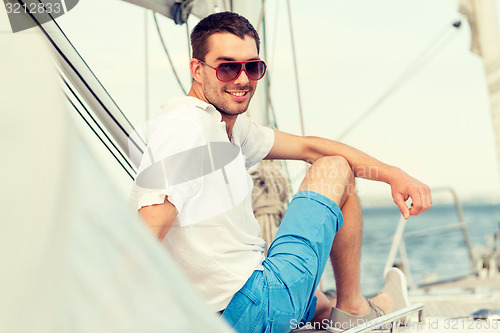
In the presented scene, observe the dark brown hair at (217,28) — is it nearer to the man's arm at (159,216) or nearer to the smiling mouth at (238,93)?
the smiling mouth at (238,93)

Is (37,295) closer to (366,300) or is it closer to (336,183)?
(336,183)

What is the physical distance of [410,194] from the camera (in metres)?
1.63

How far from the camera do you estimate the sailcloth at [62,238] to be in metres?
0.58

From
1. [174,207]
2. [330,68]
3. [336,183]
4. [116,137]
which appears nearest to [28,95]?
[174,207]

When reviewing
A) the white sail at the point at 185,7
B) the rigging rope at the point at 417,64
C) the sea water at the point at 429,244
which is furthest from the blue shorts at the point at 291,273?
the sea water at the point at 429,244

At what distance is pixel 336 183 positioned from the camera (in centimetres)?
165

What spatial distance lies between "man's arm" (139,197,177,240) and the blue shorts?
269 millimetres

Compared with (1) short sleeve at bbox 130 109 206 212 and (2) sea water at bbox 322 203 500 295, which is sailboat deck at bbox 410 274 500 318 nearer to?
(1) short sleeve at bbox 130 109 206 212

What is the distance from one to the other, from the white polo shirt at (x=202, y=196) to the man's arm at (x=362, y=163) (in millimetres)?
357

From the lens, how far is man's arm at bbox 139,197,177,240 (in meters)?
1.29

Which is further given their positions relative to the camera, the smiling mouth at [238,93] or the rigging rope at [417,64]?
the rigging rope at [417,64]

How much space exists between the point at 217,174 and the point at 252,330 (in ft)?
1.21

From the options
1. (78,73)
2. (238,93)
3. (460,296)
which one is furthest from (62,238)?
(460,296)

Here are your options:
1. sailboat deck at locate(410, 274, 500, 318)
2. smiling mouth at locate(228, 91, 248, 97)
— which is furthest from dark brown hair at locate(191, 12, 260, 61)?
sailboat deck at locate(410, 274, 500, 318)
